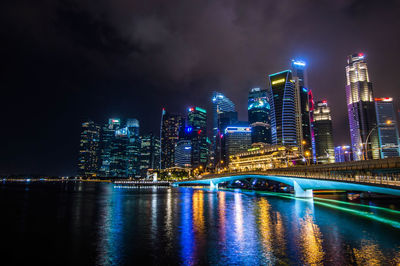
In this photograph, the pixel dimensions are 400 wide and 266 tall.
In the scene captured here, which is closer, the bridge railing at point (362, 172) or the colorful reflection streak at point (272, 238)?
the colorful reflection streak at point (272, 238)

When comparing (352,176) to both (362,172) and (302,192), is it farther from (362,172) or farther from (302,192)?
(302,192)

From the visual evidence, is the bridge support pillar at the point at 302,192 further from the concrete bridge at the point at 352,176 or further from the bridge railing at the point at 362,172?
the bridge railing at the point at 362,172

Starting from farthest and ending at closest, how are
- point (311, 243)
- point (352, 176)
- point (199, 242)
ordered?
point (352, 176) < point (199, 242) < point (311, 243)

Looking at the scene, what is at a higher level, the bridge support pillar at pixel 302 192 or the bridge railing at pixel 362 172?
the bridge railing at pixel 362 172

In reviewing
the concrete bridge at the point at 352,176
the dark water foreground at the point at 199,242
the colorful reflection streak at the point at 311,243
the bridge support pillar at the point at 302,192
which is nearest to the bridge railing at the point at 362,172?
the concrete bridge at the point at 352,176

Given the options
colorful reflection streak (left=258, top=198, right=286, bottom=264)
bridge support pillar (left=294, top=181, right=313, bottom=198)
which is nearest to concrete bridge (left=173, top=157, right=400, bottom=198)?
bridge support pillar (left=294, top=181, right=313, bottom=198)

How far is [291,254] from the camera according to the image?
19.4m

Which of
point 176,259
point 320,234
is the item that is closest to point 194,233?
point 176,259

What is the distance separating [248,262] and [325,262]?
18.2ft

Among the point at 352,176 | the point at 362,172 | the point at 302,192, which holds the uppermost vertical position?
the point at 362,172

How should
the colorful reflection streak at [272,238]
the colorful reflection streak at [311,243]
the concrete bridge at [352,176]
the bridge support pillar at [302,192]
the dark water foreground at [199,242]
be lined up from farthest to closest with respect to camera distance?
1. the bridge support pillar at [302,192]
2. the concrete bridge at [352,176]
3. the colorful reflection streak at [272,238]
4. the dark water foreground at [199,242]
5. the colorful reflection streak at [311,243]

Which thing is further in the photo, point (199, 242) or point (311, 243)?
point (199, 242)

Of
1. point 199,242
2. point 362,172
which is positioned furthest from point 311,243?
point 362,172

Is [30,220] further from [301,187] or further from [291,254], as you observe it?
[301,187]
